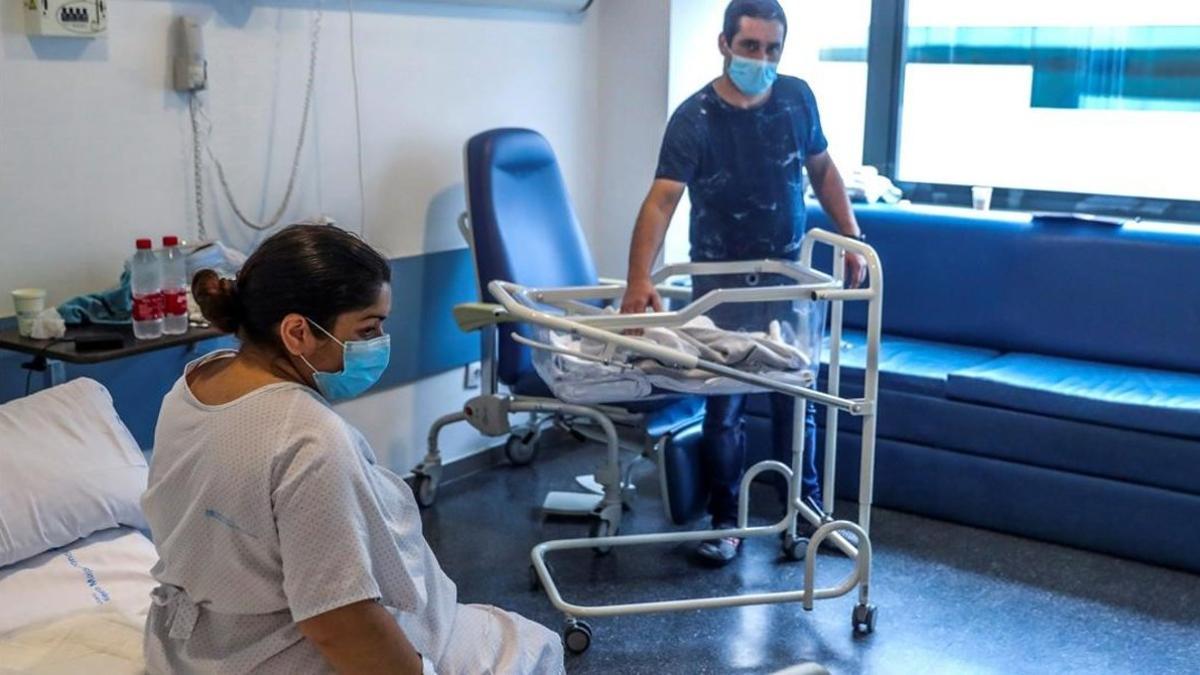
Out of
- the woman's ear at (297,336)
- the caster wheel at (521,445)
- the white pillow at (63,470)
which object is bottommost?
the caster wheel at (521,445)

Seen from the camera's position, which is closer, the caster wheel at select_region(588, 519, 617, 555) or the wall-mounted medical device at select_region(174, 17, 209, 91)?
the wall-mounted medical device at select_region(174, 17, 209, 91)

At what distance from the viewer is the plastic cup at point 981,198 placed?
439 centimetres

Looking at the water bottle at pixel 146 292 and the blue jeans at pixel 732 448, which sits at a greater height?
the water bottle at pixel 146 292

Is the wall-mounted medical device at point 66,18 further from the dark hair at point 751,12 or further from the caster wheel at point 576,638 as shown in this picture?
the caster wheel at point 576,638

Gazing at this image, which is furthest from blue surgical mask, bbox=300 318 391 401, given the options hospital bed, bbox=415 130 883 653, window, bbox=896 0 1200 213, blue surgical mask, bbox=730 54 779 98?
window, bbox=896 0 1200 213

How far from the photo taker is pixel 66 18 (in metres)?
2.79

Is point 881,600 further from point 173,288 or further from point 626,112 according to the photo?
point 626,112

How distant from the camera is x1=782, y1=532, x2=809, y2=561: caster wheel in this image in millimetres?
3467

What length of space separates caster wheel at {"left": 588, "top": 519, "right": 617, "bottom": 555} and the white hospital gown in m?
1.65

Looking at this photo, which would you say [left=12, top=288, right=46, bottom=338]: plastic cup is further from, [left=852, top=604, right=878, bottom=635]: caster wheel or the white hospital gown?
[left=852, top=604, right=878, bottom=635]: caster wheel

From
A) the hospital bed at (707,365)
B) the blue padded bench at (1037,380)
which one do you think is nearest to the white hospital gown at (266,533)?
the hospital bed at (707,365)

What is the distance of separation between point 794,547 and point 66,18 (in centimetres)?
228

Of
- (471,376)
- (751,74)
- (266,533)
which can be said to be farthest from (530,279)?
(266,533)

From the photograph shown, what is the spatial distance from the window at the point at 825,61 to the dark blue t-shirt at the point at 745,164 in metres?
1.21
